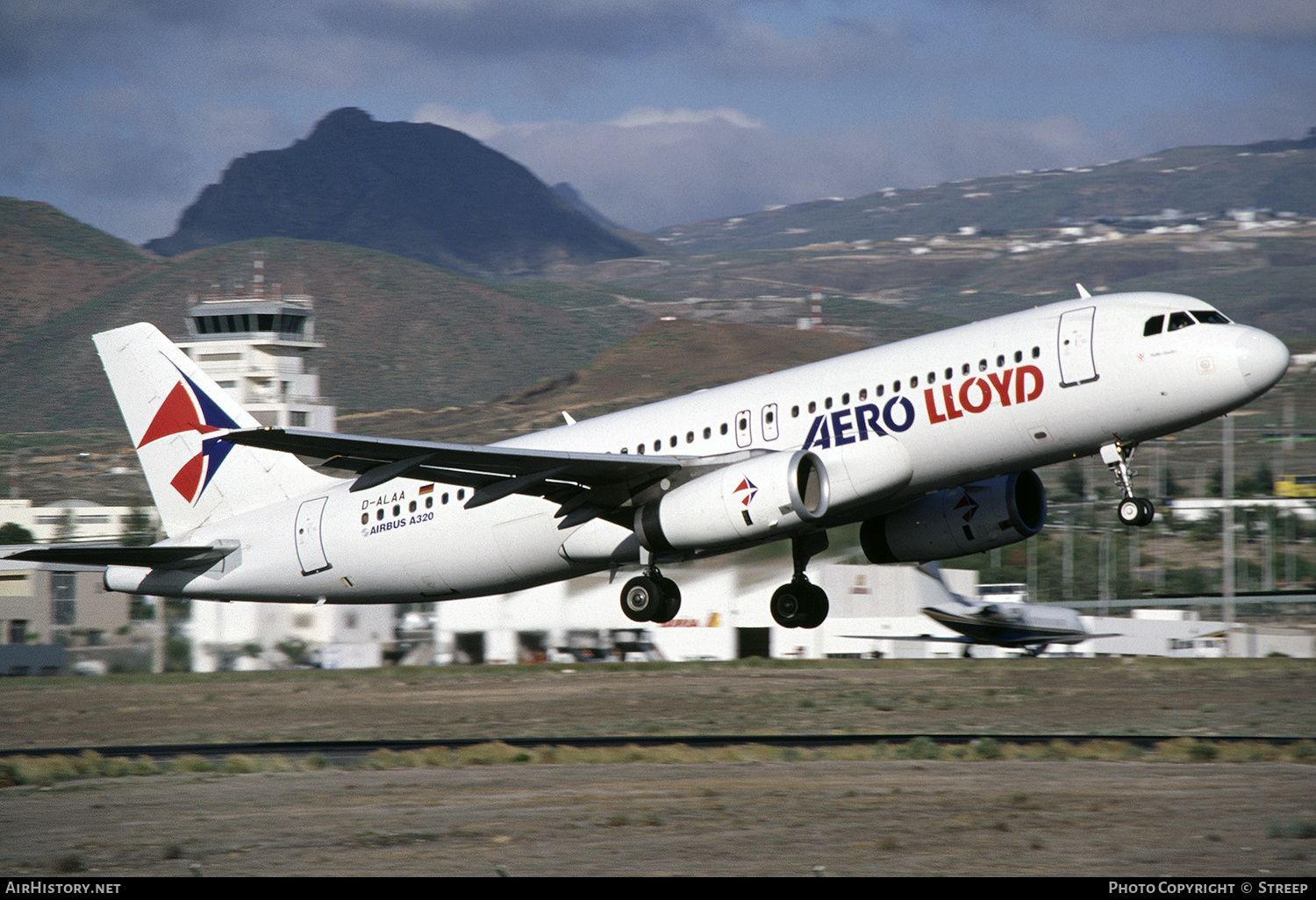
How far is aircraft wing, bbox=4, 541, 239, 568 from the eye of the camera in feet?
97.9

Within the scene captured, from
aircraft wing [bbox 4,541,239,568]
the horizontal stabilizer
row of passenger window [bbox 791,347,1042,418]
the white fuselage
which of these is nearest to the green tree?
the horizontal stabilizer

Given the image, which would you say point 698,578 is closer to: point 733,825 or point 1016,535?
point 1016,535

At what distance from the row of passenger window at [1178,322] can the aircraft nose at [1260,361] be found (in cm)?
82

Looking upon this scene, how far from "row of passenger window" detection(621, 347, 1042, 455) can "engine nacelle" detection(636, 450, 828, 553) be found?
1.17 m

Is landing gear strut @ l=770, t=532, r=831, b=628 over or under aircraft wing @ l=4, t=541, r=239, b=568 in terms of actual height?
under

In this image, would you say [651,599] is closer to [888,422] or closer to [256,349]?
[888,422]

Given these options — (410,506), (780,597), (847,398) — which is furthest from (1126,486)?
(410,506)

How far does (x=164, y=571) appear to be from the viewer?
34406 millimetres

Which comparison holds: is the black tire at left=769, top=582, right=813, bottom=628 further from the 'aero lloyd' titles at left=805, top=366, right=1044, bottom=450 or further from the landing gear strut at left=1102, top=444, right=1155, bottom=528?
the landing gear strut at left=1102, top=444, right=1155, bottom=528

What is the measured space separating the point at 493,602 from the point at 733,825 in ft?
149

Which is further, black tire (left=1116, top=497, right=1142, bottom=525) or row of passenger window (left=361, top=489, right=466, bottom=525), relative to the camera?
row of passenger window (left=361, top=489, right=466, bottom=525)

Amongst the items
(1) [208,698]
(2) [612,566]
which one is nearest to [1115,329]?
(2) [612,566]

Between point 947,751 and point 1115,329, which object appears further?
point 947,751

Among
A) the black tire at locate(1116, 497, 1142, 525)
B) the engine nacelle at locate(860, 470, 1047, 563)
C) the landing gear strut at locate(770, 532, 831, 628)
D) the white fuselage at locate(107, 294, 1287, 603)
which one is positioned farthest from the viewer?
the landing gear strut at locate(770, 532, 831, 628)
